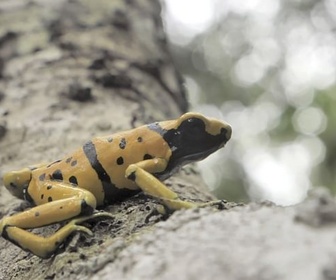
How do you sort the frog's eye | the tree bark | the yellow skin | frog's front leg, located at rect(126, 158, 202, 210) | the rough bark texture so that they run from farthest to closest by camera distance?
1. the tree bark
2. the frog's eye
3. the yellow skin
4. frog's front leg, located at rect(126, 158, 202, 210)
5. the rough bark texture

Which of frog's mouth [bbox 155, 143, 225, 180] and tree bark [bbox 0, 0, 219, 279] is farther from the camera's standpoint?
tree bark [bbox 0, 0, 219, 279]

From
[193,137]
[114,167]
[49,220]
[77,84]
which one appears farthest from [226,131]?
[77,84]

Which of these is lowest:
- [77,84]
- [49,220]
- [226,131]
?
[49,220]

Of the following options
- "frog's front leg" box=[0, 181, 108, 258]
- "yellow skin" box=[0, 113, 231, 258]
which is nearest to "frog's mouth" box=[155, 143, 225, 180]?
"yellow skin" box=[0, 113, 231, 258]

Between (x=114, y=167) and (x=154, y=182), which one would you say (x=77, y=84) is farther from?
(x=154, y=182)

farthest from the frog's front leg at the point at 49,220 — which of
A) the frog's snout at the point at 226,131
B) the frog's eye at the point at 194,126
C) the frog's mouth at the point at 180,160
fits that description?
the frog's snout at the point at 226,131

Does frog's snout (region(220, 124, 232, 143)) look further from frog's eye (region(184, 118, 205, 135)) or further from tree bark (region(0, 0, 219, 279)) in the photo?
tree bark (region(0, 0, 219, 279))

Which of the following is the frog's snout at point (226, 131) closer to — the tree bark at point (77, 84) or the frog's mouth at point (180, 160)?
the frog's mouth at point (180, 160)

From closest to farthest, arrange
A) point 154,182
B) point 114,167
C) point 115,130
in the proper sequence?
point 154,182 < point 114,167 < point 115,130
